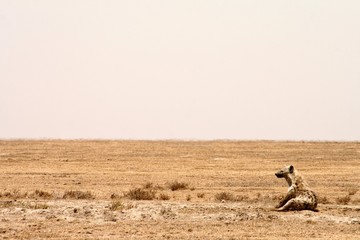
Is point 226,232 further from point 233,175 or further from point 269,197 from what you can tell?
point 233,175

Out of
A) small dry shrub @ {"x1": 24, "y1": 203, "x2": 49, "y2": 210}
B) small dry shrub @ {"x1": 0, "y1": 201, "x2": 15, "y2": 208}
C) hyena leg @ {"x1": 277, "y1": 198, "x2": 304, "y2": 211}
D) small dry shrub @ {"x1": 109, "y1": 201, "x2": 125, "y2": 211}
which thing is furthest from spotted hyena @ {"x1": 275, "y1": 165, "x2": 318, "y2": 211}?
small dry shrub @ {"x1": 0, "y1": 201, "x2": 15, "y2": 208}

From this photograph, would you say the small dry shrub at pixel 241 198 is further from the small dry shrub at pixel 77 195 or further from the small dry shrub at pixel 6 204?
the small dry shrub at pixel 6 204

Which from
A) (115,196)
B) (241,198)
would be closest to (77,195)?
(115,196)

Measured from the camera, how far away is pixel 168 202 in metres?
21.2

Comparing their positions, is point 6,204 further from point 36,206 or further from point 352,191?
point 352,191

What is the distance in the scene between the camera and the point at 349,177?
33906 millimetres

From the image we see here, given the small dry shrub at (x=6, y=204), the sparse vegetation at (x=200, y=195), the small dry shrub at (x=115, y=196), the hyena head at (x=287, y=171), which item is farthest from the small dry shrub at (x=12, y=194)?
the hyena head at (x=287, y=171)

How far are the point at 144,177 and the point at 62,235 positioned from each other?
20044 millimetres

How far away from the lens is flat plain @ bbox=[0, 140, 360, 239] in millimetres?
15430

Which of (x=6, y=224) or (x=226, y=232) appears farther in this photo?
(x=6, y=224)

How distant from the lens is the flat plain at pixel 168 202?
15430 mm

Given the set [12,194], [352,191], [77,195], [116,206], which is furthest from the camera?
[352,191]

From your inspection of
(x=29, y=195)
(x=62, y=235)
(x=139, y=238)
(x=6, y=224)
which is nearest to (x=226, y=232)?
(x=139, y=238)

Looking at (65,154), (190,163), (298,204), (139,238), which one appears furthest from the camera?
(65,154)
